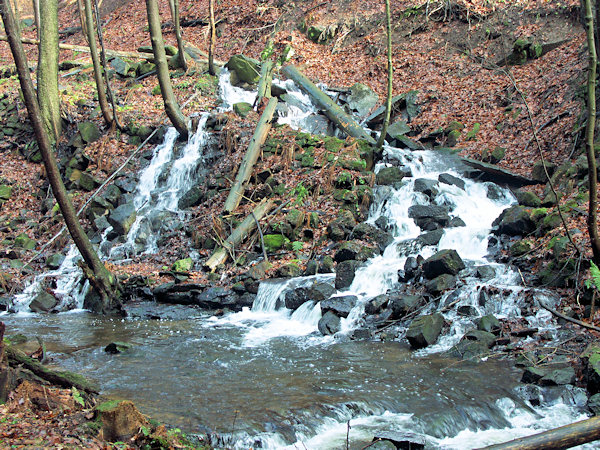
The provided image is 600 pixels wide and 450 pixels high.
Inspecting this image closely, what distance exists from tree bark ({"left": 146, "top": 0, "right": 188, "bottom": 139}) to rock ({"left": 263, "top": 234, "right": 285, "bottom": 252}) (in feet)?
18.6

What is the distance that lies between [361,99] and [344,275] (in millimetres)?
9856

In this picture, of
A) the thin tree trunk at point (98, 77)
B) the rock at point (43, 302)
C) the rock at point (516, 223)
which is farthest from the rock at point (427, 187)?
the thin tree trunk at point (98, 77)

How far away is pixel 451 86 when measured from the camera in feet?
59.4

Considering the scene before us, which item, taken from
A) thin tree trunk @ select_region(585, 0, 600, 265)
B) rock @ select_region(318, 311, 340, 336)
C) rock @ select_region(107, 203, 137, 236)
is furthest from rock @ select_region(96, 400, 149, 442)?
rock @ select_region(107, 203, 137, 236)

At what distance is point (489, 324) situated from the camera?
25.4 ft

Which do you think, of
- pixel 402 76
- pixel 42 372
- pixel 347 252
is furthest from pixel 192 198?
pixel 402 76

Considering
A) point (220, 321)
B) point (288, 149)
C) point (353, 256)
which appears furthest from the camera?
point (288, 149)

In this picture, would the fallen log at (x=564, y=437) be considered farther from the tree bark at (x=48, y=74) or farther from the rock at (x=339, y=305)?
the tree bark at (x=48, y=74)

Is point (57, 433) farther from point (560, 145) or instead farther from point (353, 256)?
point (560, 145)

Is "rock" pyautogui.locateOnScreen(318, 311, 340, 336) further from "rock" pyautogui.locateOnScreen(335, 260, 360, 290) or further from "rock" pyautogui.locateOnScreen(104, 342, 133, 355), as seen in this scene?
"rock" pyautogui.locateOnScreen(104, 342, 133, 355)

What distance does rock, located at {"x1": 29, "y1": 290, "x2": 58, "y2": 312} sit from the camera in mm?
11000

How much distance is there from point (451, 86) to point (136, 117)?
11.3 meters

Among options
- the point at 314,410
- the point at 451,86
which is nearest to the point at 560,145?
the point at 451,86

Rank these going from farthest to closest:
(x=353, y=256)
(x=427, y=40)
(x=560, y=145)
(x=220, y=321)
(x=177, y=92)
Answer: (x=427, y=40)
(x=177, y=92)
(x=560, y=145)
(x=353, y=256)
(x=220, y=321)
